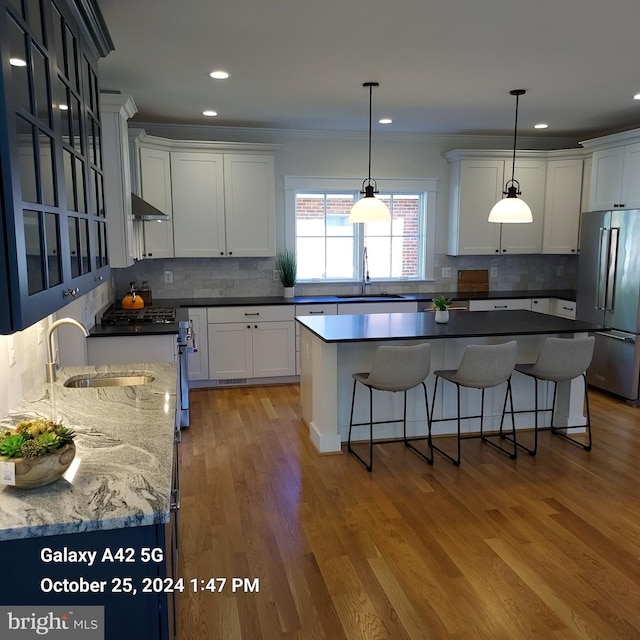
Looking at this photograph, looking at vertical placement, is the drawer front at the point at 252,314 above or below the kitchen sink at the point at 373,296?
below

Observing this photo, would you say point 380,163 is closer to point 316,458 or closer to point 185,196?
point 185,196

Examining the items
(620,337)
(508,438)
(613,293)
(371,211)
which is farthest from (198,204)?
(620,337)

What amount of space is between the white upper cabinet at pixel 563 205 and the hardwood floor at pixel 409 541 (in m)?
2.64

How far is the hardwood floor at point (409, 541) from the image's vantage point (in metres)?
2.28

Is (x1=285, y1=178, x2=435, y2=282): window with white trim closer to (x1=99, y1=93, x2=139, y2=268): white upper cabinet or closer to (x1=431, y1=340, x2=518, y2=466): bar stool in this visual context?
(x1=99, y1=93, x2=139, y2=268): white upper cabinet

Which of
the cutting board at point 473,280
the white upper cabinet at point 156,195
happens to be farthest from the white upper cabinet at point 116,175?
A: the cutting board at point 473,280

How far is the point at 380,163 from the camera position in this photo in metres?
6.19

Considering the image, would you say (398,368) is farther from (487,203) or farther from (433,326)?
(487,203)

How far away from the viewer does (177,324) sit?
13.8ft

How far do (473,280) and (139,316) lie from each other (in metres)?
3.87

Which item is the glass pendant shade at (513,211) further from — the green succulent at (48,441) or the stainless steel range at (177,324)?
the green succulent at (48,441)

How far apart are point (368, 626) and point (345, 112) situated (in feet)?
13.6

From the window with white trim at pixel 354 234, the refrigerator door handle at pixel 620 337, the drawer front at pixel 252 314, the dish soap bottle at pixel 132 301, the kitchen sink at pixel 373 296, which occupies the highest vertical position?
the window with white trim at pixel 354 234

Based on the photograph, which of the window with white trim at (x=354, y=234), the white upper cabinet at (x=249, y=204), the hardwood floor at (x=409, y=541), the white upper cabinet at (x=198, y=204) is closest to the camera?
the hardwood floor at (x=409, y=541)
